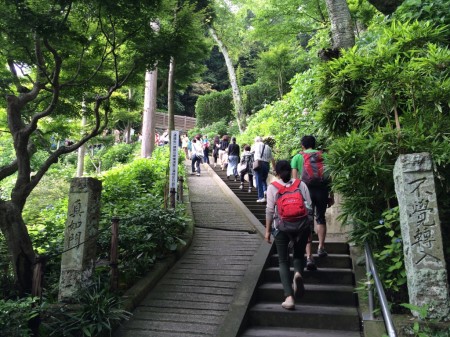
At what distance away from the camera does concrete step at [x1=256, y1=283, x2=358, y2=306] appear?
4953 mm

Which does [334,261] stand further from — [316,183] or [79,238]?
[79,238]

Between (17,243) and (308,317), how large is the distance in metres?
3.92

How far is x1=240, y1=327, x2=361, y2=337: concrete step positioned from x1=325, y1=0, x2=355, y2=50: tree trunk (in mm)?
4912

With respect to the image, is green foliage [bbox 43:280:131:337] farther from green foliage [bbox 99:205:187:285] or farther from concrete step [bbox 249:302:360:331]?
concrete step [bbox 249:302:360:331]

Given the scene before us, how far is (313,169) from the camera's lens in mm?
5605

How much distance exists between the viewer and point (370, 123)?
4.64 metres

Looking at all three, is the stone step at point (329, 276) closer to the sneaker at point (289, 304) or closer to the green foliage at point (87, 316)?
the sneaker at point (289, 304)

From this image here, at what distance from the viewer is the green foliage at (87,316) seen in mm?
4019

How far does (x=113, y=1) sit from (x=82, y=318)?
172 inches

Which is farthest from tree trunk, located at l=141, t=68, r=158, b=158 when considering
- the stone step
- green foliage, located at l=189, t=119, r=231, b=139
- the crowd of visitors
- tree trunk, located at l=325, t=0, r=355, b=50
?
green foliage, located at l=189, t=119, r=231, b=139

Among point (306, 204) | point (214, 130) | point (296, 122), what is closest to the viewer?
point (306, 204)

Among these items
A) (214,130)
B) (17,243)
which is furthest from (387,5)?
(214,130)

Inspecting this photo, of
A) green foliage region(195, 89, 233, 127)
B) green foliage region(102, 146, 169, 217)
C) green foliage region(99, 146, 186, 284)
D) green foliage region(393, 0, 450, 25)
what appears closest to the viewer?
green foliage region(393, 0, 450, 25)

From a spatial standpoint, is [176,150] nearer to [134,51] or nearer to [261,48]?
[134,51]
